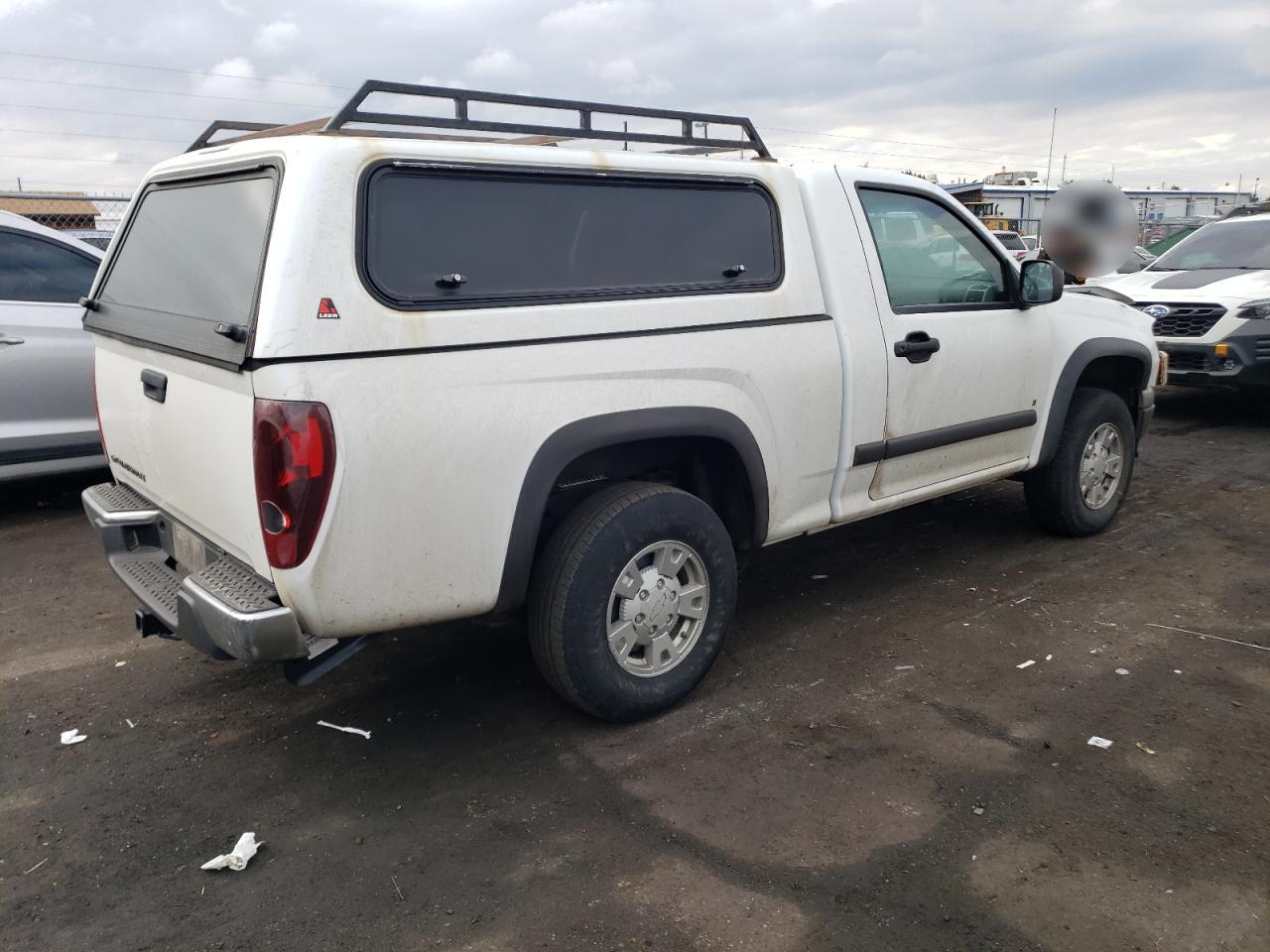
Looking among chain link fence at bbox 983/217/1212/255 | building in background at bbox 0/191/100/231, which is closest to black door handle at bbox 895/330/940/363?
building in background at bbox 0/191/100/231

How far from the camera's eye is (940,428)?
449cm

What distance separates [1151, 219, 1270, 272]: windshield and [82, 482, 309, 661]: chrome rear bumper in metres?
9.26

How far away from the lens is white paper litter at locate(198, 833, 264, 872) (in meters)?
2.86

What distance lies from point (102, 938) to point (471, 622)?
209 cm

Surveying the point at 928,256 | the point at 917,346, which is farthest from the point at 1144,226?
the point at 917,346

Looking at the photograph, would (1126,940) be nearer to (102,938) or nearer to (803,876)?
(803,876)

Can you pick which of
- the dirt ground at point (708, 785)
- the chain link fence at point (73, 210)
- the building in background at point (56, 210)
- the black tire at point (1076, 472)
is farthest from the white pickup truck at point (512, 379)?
the building in background at point (56, 210)

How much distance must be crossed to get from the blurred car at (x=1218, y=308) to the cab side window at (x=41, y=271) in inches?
296

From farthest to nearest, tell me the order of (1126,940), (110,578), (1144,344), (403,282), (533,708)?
(1144,344), (110,578), (533,708), (403,282), (1126,940)

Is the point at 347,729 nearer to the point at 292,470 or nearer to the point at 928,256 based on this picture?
the point at 292,470

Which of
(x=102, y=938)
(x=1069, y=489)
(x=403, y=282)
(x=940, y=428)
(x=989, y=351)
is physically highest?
(x=403, y=282)

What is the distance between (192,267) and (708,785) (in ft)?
7.74

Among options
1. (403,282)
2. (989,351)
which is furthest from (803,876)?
(989,351)

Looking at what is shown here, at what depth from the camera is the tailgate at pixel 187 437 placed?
2.88 meters
